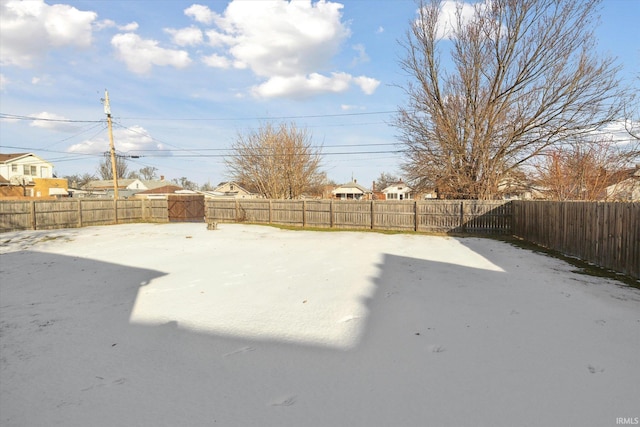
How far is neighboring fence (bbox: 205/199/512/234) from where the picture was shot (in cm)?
1474

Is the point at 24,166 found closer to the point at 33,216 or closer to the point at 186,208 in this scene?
the point at 186,208

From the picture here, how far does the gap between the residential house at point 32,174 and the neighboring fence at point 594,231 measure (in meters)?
44.9

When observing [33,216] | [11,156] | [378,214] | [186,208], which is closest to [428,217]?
[378,214]

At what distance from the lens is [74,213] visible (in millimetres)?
18031

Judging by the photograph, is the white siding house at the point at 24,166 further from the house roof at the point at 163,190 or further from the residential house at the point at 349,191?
the residential house at the point at 349,191

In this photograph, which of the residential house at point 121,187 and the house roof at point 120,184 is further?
the house roof at point 120,184

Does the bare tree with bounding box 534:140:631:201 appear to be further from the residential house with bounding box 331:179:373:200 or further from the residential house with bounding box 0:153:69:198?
the residential house with bounding box 0:153:69:198

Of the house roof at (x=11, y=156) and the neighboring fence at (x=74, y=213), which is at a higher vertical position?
the house roof at (x=11, y=156)

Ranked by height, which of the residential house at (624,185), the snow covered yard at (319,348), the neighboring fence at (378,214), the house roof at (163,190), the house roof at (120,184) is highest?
the house roof at (120,184)

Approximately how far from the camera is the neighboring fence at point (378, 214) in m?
14.7

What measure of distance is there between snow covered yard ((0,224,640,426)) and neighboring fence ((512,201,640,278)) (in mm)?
1062

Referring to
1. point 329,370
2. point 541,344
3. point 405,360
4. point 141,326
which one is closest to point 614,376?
point 541,344

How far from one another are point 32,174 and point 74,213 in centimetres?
3220

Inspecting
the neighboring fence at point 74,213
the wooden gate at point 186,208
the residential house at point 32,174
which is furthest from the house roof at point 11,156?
the wooden gate at point 186,208
